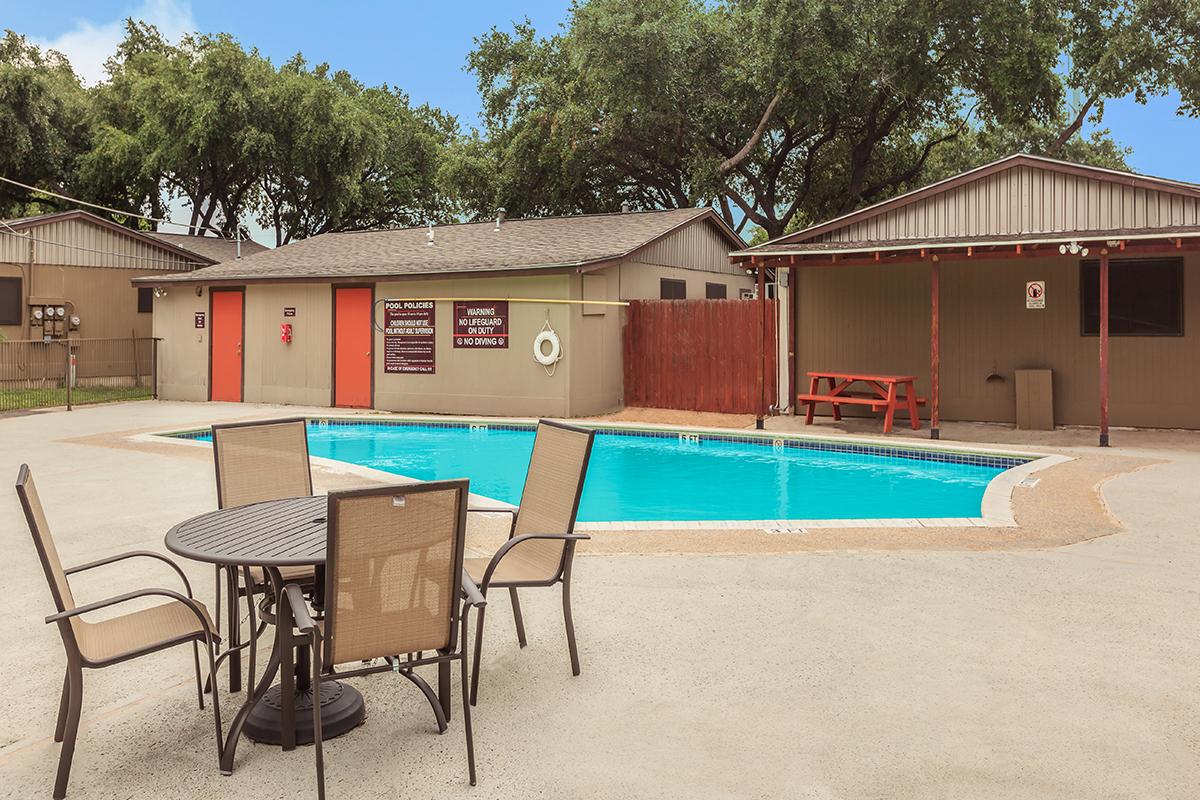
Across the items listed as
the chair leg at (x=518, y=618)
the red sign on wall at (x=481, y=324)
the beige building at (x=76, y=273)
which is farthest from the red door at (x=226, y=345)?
the chair leg at (x=518, y=618)

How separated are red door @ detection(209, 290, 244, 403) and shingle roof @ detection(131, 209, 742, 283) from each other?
0.48 meters

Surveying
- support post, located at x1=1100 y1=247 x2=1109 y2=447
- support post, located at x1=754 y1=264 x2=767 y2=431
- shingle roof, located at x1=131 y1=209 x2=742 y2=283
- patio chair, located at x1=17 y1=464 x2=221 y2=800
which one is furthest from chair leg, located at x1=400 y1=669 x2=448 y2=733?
shingle roof, located at x1=131 y1=209 x2=742 y2=283

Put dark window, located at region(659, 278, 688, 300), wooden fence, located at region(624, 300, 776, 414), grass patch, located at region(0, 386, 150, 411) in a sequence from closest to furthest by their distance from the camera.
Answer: wooden fence, located at region(624, 300, 776, 414)
dark window, located at region(659, 278, 688, 300)
grass patch, located at region(0, 386, 150, 411)

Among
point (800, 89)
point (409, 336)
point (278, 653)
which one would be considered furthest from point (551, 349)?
point (278, 653)

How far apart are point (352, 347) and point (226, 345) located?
2891 millimetres

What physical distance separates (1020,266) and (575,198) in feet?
50.4

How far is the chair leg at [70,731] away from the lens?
269cm

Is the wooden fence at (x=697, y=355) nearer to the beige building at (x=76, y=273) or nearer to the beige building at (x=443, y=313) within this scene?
the beige building at (x=443, y=313)

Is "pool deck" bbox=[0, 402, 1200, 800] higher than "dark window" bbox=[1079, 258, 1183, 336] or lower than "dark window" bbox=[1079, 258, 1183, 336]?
lower

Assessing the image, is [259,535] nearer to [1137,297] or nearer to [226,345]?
[1137,297]

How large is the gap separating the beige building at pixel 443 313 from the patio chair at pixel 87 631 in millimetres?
10843

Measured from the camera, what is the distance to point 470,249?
1627 cm

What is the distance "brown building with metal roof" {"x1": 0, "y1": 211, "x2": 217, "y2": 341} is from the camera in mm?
18109

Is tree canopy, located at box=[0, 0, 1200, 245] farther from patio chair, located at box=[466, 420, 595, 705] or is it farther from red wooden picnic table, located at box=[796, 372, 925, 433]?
patio chair, located at box=[466, 420, 595, 705]
